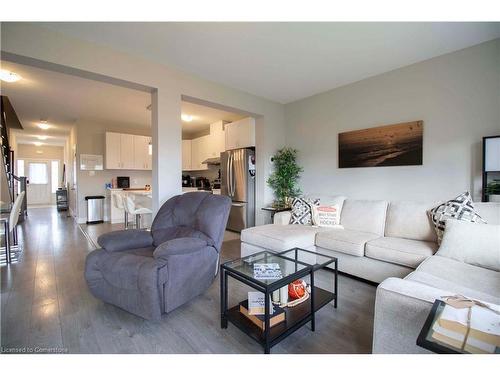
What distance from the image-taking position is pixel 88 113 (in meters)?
5.05

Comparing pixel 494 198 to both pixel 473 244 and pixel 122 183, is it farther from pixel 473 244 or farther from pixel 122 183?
pixel 122 183

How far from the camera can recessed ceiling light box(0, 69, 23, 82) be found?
318cm

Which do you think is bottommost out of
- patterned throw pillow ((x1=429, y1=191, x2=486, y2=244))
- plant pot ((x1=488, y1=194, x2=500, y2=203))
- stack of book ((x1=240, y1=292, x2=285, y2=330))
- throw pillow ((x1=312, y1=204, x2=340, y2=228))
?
stack of book ((x1=240, y1=292, x2=285, y2=330))

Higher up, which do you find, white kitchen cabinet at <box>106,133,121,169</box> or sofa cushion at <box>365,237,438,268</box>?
white kitchen cabinet at <box>106,133,121,169</box>

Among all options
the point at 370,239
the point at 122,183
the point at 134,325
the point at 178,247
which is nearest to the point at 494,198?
the point at 370,239

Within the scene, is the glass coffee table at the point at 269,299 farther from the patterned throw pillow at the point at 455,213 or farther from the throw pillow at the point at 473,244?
the patterned throw pillow at the point at 455,213

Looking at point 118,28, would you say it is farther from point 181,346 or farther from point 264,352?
point 264,352

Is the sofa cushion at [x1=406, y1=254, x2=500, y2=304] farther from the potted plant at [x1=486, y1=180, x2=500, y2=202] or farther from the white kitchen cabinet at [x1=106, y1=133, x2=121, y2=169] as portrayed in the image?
the white kitchen cabinet at [x1=106, y1=133, x2=121, y2=169]

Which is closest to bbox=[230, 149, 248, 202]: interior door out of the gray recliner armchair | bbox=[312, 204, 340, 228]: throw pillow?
bbox=[312, 204, 340, 228]: throw pillow

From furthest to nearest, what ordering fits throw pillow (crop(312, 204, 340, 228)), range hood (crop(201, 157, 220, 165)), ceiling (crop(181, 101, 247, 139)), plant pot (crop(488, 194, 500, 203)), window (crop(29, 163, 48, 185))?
window (crop(29, 163, 48, 185)), range hood (crop(201, 157, 220, 165)), ceiling (crop(181, 101, 247, 139)), throw pillow (crop(312, 204, 340, 228)), plant pot (crop(488, 194, 500, 203))

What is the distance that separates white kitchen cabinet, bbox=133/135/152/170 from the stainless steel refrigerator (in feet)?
9.53

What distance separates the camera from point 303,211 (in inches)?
127

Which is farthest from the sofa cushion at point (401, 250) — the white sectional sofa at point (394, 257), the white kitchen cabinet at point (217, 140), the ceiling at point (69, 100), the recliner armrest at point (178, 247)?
the ceiling at point (69, 100)

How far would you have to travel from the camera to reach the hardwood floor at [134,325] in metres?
1.47
